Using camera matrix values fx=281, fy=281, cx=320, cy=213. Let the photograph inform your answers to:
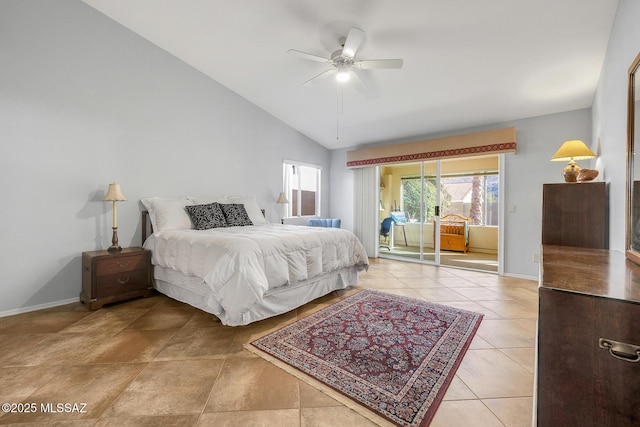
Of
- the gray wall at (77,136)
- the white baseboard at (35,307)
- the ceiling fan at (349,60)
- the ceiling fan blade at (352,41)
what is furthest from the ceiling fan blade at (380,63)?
the white baseboard at (35,307)

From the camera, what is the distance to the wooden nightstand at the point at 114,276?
111 inches

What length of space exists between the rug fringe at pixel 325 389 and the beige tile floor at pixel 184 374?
37mm

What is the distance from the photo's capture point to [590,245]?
2.28 meters

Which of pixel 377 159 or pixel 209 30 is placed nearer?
pixel 209 30

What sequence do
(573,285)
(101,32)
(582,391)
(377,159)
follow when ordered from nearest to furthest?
(582,391)
(573,285)
(101,32)
(377,159)

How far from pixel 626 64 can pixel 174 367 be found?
362cm

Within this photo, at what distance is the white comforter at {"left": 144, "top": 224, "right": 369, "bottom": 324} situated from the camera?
7.35 feet

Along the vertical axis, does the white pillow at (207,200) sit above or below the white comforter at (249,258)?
above

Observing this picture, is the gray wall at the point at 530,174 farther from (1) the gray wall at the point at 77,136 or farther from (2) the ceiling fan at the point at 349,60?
(1) the gray wall at the point at 77,136

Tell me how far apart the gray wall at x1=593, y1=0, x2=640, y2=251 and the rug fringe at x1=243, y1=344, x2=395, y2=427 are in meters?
1.85

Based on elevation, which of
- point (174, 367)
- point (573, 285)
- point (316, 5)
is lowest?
point (174, 367)

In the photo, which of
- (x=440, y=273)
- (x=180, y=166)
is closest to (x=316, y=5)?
(x=180, y=166)

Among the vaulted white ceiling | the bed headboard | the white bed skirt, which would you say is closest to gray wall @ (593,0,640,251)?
the vaulted white ceiling

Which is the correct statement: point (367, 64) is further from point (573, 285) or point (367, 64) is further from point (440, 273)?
point (440, 273)
